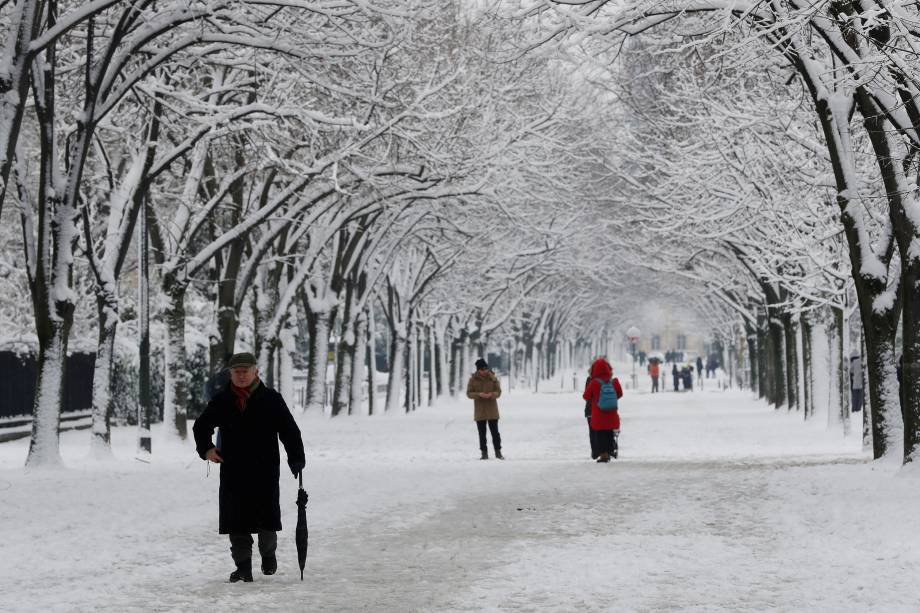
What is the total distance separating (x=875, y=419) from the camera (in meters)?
17.5

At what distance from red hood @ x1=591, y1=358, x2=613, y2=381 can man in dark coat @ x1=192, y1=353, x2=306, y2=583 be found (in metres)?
11.6

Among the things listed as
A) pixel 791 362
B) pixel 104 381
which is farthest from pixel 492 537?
pixel 791 362

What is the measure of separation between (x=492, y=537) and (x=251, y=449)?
3.02 m

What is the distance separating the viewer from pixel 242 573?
29.8 ft

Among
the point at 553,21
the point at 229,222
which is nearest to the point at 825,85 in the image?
the point at 553,21

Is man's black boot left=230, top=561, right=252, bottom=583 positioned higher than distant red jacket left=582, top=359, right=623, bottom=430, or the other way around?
distant red jacket left=582, top=359, right=623, bottom=430

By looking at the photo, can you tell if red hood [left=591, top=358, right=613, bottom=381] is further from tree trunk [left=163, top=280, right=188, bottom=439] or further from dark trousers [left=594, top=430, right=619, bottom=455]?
tree trunk [left=163, top=280, right=188, bottom=439]

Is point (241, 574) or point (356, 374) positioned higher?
point (356, 374)

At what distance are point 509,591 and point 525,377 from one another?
72823mm

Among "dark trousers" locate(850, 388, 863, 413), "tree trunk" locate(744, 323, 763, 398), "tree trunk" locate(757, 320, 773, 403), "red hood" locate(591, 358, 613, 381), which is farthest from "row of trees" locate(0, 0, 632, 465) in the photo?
"tree trunk" locate(744, 323, 763, 398)

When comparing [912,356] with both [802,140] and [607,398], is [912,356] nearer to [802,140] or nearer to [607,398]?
[607,398]

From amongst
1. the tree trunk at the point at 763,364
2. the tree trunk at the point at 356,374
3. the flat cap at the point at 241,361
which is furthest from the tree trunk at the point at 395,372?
the flat cap at the point at 241,361

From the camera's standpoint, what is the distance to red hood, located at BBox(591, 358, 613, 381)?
20453 mm

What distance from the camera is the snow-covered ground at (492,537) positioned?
8461 mm
